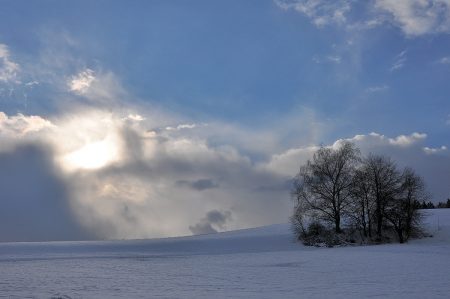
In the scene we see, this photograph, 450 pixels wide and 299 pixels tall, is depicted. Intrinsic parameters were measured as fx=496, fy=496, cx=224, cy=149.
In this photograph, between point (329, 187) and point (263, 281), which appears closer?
point (263, 281)

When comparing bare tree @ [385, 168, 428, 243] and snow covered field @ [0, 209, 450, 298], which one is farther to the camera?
bare tree @ [385, 168, 428, 243]

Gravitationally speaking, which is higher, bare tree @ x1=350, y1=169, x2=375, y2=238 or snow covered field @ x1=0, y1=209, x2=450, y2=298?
bare tree @ x1=350, y1=169, x2=375, y2=238

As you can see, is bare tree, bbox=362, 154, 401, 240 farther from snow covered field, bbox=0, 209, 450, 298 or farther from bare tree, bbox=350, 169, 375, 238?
snow covered field, bbox=0, 209, 450, 298

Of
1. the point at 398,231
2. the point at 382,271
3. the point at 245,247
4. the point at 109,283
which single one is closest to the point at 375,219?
the point at 398,231

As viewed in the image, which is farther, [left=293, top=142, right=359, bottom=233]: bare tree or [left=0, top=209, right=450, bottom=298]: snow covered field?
[left=293, top=142, right=359, bottom=233]: bare tree

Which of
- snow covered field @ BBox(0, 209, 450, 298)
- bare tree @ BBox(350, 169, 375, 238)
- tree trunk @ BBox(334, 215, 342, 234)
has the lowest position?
snow covered field @ BBox(0, 209, 450, 298)

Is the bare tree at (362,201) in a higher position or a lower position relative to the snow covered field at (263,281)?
higher

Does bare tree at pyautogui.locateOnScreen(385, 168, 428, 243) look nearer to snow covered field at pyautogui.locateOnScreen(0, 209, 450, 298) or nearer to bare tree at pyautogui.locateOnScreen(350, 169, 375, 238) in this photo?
bare tree at pyautogui.locateOnScreen(350, 169, 375, 238)

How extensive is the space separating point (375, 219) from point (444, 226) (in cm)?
1006

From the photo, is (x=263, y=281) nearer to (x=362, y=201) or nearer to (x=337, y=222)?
(x=337, y=222)

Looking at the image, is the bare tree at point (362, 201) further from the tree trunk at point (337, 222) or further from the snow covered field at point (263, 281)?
the snow covered field at point (263, 281)

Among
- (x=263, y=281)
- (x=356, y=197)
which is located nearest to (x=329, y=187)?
(x=356, y=197)

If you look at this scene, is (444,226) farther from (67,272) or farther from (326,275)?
(67,272)

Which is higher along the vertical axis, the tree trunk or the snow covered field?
the tree trunk
